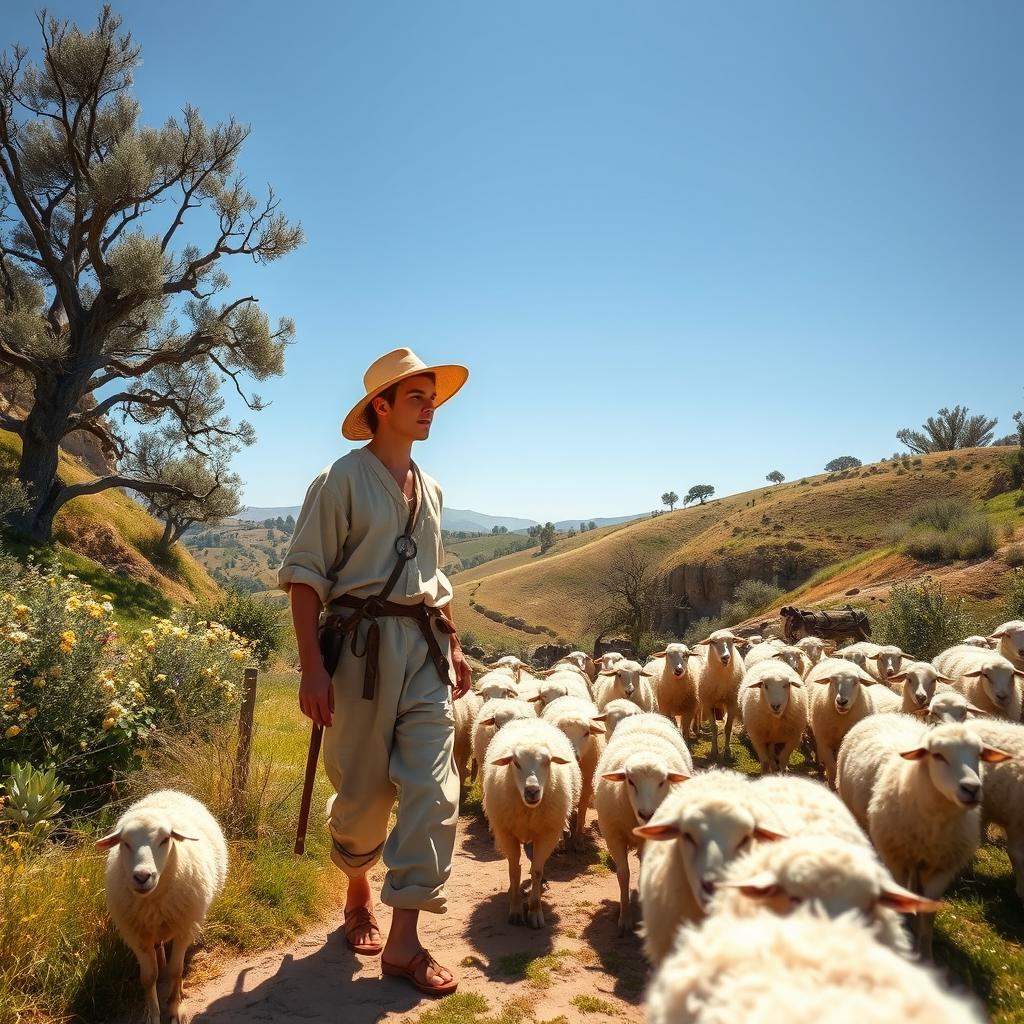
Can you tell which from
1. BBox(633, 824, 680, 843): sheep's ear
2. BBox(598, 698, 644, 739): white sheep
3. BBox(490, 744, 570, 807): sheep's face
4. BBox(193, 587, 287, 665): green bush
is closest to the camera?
BBox(633, 824, 680, 843): sheep's ear

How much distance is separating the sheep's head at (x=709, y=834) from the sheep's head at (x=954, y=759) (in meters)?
1.79

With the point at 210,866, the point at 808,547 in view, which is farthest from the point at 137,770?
the point at 808,547

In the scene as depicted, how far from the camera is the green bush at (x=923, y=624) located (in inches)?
473

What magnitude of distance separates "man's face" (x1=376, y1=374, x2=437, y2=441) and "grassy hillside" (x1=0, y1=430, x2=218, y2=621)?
12041 millimetres

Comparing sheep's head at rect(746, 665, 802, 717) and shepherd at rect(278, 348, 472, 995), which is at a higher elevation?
shepherd at rect(278, 348, 472, 995)

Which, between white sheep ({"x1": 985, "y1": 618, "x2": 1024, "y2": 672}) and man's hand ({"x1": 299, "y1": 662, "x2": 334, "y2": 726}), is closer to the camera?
man's hand ({"x1": 299, "y1": 662, "x2": 334, "y2": 726})

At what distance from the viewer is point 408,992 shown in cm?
337

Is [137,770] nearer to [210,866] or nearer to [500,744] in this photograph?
[210,866]

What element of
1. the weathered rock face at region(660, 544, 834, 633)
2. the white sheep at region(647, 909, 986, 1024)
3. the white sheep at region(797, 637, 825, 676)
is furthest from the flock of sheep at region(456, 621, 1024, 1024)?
the weathered rock face at region(660, 544, 834, 633)

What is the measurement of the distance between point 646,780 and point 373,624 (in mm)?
2194

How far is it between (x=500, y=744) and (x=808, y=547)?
42.5 m

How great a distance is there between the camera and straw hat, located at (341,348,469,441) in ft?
12.6

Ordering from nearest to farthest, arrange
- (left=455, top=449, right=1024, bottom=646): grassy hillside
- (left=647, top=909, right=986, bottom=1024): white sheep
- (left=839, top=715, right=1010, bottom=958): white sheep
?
(left=647, top=909, right=986, bottom=1024): white sheep, (left=839, top=715, right=1010, bottom=958): white sheep, (left=455, top=449, right=1024, bottom=646): grassy hillside

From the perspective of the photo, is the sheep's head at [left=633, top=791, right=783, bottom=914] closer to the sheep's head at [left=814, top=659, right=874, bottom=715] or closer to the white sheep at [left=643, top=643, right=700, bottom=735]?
the sheep's head at [left=814, top=659, right=874, bottom=715]
